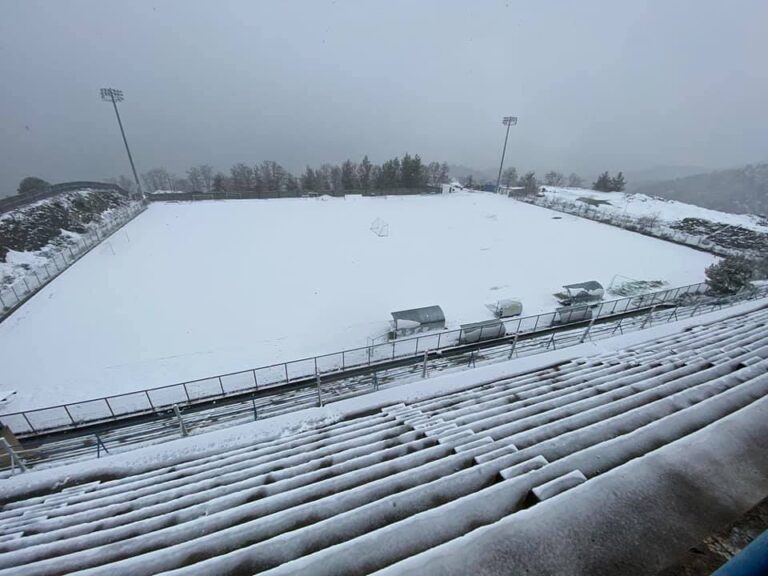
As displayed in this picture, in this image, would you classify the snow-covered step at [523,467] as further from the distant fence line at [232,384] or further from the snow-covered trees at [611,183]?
the snow-covered trees at [611,183]

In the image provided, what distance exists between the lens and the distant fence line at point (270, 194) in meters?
53.2

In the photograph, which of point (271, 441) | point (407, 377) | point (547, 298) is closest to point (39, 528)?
point (271, 441)

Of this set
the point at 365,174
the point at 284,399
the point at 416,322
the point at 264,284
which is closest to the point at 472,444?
the point at 284,399

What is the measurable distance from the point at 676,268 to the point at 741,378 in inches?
1185

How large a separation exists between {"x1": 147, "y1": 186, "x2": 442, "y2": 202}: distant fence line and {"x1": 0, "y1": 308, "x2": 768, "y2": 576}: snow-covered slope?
180 ft

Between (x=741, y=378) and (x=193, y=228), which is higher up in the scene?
(x=741, y=378)

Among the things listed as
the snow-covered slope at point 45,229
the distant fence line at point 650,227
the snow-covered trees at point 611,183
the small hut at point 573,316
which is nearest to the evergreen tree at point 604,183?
the snow-covered trees at point 611,183

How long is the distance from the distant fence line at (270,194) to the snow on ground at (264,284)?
41.9 feet

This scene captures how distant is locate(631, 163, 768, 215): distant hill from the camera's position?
10575 cm

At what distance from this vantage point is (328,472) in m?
4.86

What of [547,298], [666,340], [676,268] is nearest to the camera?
[666,340]

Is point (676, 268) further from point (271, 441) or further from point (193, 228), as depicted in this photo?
point (193, 228)

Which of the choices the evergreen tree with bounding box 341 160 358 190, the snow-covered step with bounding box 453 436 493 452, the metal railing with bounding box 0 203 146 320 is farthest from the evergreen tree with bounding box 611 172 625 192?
the metal railing with bounding box 0 203 146 320

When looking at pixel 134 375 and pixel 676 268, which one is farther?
pixel 676 268
